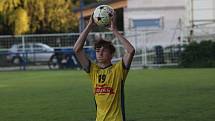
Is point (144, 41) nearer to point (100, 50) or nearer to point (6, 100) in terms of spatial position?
point (6, 100)

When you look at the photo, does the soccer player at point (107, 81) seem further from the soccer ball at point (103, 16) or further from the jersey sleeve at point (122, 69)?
the soccer ball at point (103, 16)

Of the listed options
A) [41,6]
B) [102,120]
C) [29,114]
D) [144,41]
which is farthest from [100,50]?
[41,6]

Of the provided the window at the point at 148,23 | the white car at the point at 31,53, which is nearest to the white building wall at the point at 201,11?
the window at the point at 148,23

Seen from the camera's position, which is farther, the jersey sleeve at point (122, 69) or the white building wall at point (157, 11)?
the white building wall at point (157, 11)

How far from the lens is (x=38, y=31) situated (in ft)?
170

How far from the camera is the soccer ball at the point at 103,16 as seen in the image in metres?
6.11

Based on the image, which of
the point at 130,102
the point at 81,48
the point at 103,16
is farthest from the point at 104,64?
the point at 130,102

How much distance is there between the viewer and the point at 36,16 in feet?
161

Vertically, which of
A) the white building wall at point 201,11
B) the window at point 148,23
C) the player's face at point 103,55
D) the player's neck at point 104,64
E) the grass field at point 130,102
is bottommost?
the grass field at point 130,102

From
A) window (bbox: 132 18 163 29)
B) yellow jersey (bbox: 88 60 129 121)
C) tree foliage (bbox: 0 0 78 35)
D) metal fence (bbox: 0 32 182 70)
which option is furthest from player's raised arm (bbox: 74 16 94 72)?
tree foliage (bbox: 0 0 78 35)

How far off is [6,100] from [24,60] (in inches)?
781

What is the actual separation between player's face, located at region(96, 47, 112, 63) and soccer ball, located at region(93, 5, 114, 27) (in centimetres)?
31

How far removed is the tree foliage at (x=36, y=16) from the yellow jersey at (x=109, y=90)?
3965 cm

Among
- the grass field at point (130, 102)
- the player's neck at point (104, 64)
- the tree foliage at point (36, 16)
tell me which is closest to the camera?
the player's neck at point (104, 64)
